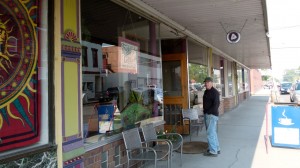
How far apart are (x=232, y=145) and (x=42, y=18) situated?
17.2 feet

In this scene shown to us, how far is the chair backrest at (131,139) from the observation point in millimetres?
4391

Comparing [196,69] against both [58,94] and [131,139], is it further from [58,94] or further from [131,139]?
[58,94]

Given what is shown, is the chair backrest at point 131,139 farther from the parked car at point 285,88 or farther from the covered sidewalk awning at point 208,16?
the parked car at point 285,88

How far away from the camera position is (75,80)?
343cm

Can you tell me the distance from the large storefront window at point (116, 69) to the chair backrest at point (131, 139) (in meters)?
0.23

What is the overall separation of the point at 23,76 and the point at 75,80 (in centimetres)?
71

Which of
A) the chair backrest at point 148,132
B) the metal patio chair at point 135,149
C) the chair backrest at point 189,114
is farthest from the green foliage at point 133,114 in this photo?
the chair backrest at point 189,114

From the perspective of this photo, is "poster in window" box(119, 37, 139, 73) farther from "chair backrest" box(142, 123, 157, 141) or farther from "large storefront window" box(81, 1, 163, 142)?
"chair backrest" box(142, 123, 157, 141)

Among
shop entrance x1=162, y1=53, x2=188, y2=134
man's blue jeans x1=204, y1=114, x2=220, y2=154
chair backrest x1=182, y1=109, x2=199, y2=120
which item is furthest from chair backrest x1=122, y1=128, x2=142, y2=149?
shop entrance x1=162, y1=53, x2=188, y2=134

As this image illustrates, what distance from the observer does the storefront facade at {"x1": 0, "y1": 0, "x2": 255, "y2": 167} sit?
2.73 m

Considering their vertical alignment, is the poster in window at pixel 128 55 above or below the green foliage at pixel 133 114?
above

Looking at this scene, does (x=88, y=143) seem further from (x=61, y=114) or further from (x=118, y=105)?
(x=118, y=105)

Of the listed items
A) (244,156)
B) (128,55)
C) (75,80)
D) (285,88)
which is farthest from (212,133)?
(285,88)

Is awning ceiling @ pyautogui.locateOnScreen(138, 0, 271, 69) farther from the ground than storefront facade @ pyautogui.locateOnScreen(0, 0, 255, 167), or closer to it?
farther from the ground
